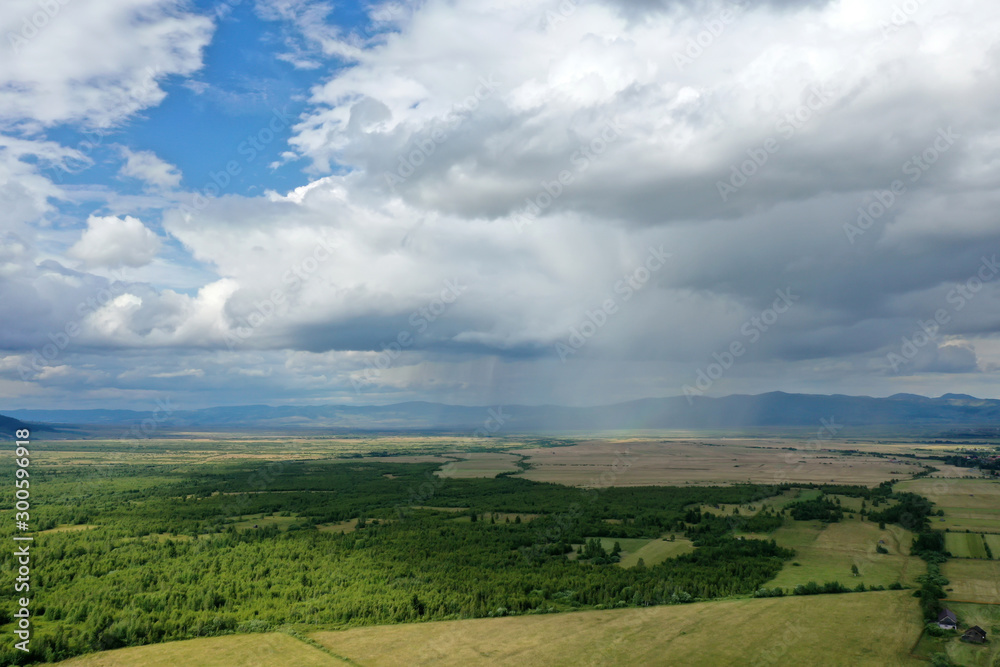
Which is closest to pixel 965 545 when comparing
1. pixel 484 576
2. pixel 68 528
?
pixel 484 576

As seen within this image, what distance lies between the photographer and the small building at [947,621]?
112ft

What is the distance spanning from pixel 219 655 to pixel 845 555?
52.9 metres

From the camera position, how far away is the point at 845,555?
179 feet

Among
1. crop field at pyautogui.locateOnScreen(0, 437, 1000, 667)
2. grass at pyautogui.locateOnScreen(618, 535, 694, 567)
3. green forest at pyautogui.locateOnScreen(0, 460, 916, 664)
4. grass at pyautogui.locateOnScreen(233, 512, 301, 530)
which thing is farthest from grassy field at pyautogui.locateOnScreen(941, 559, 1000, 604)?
grass at pyautogui.locateOnScreen(233, 512, 301, 530)

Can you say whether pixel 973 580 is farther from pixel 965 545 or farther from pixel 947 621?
pixel 965 545

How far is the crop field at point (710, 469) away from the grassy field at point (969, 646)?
253ft

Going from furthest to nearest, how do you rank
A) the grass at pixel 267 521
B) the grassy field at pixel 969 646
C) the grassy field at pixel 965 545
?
the grass at pixel 267 521
the grassy field at pixel 965 545
the grassy field at pixel 969 646

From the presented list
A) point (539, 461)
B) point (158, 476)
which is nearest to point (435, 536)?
point (158, 476)

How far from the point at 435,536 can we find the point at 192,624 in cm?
3031

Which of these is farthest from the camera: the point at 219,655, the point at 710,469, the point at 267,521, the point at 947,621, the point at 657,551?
the point at 710,469

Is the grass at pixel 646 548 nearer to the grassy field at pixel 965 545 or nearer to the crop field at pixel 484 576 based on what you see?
the crop field at pixel 484 576

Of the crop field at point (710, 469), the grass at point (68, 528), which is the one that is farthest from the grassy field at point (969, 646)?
the crop field at point (710, 469)

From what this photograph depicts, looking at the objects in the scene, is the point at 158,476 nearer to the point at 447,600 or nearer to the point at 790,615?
the point at 447,600

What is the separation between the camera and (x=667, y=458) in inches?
7244
